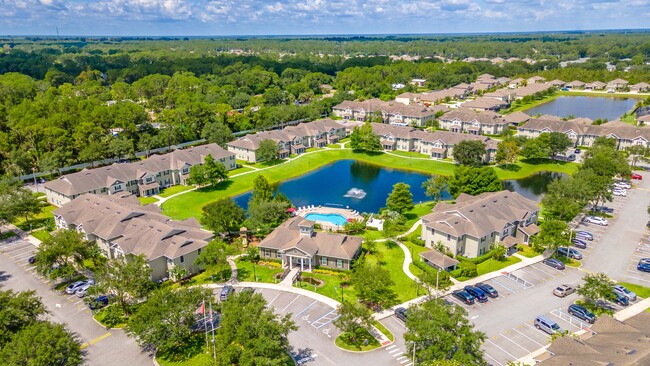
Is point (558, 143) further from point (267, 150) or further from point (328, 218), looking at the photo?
point (267, 150)

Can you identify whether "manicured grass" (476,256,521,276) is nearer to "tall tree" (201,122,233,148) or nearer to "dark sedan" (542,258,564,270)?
"dark sedan" (542,258,564,270)

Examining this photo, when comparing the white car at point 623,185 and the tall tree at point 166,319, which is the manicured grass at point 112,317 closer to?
the tall tree at point 166,319

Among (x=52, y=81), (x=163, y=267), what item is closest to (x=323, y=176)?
(x=163, y=267)

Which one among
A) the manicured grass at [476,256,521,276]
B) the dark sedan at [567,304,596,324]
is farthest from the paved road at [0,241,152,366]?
the dark sedan at [567,304,596,324]

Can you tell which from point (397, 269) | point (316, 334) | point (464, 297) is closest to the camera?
point (316, 334)

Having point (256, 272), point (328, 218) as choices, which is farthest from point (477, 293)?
point (328, 218)

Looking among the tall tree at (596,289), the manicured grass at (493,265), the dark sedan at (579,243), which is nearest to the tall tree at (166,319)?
the manicured grass at (493,265)
